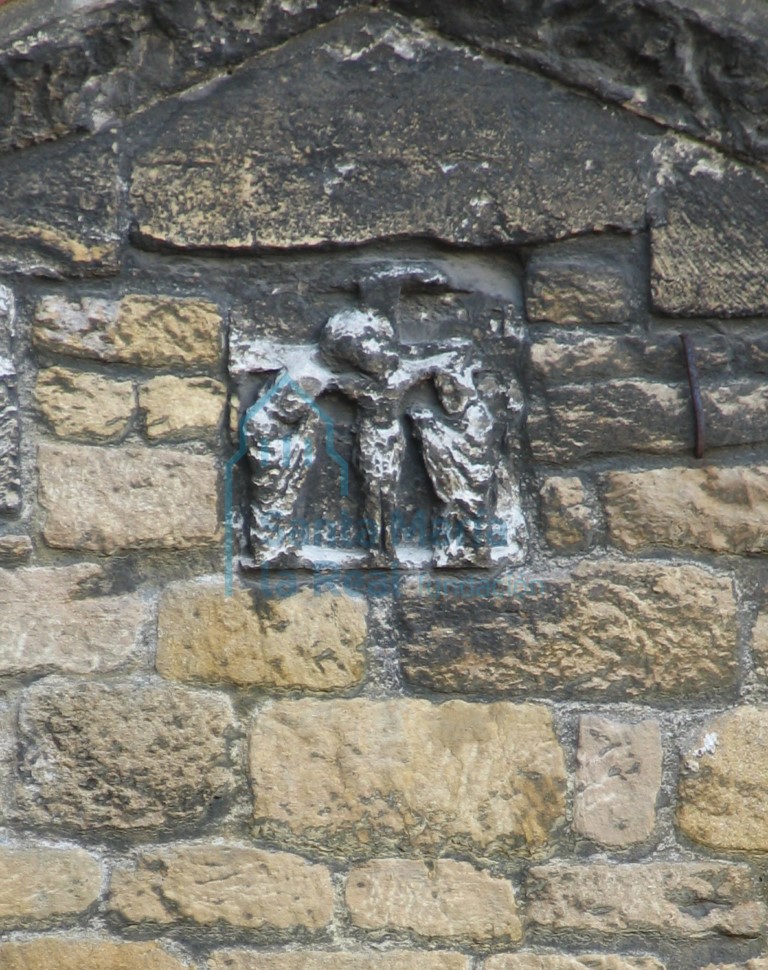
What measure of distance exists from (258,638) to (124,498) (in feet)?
1.21

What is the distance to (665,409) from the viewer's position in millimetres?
2256

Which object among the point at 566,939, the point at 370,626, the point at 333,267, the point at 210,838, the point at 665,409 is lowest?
the point at 566,939

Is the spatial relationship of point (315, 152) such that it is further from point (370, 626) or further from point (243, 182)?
point (370, 626)

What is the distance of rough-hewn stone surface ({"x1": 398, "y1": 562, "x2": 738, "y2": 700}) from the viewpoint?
2.25 meters

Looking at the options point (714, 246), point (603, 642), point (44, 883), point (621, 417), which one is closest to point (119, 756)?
point (44, 883)

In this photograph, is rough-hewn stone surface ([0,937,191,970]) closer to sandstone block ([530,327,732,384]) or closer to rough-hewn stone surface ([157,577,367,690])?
rough-hewn stone surface ([157,577,367,690])

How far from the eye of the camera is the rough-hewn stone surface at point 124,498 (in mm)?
2223

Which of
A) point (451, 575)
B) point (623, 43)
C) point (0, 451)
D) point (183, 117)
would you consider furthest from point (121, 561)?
point (623, 43)

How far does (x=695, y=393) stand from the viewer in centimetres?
223

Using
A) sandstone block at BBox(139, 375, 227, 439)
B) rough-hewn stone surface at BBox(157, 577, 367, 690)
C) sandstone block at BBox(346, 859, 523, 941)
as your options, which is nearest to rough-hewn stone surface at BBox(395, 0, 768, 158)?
sandstone block at BBox(139, 375, 227, 439)

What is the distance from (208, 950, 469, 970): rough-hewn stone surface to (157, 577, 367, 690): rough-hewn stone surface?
504 millimetres

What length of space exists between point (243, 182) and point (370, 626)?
88 cm

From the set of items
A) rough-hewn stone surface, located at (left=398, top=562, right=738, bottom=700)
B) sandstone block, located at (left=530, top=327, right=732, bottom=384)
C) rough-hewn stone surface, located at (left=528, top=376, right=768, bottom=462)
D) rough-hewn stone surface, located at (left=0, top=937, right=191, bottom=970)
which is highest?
sandstone block, located at (left=530, top=327, right=732, bottom=384)

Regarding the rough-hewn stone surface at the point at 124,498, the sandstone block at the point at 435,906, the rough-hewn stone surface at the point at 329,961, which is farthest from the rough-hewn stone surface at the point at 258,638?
the rough-hewn stone surface at the point at 329,961
